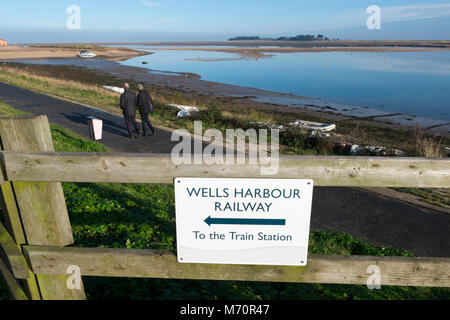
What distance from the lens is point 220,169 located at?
2.18 m

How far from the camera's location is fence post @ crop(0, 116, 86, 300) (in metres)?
2.32

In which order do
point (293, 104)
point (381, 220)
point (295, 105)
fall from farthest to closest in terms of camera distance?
point (293, 104), point (295, 105), point (381, 220)

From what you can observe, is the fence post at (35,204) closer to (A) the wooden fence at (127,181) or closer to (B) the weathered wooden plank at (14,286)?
(A) the wooden fence at (127,181)

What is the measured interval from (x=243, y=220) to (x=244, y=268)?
1.28 feet

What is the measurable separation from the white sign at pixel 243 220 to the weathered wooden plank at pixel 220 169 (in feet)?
0.25

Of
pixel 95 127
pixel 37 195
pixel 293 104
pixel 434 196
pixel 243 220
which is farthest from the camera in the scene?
pixel 293 104

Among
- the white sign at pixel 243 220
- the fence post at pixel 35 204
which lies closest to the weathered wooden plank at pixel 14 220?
the fence post at pixel 35 204

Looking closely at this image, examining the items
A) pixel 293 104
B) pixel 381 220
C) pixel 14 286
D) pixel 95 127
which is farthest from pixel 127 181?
pixel 293 104

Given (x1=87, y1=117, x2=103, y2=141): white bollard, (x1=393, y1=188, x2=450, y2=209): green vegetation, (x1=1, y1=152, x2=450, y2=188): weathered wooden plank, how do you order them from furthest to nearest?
(x1=87, y1=117, x2=103, y2=141): white bollard, (x1=393, y1=188, x2=450, y2=209): green vegetation, (x1=1, y1=152, x2=450, y2=188): weathered wooden plank

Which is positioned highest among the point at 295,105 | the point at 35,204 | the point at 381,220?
the point at 35,204

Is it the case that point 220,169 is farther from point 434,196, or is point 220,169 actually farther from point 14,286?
point 434,196

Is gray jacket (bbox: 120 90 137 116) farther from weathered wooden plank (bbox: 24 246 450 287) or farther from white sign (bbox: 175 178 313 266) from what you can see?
white sign (bbox: 175 178 313 266)

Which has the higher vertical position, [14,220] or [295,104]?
[14,220]

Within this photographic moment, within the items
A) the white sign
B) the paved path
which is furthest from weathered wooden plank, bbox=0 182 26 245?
the paved path
